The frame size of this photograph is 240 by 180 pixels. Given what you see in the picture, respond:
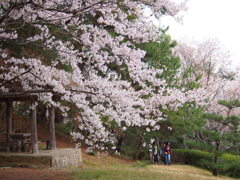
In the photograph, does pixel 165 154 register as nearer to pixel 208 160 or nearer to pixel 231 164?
pixel 208 160

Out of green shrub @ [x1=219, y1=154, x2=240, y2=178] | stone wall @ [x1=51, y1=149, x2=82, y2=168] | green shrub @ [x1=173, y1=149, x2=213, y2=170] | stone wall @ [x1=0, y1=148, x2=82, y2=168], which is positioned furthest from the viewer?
green shrub @ [x1=173, y1=149, x2=213, y2=170]

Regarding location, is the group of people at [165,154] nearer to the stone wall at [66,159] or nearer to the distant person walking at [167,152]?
the distant person walking at [167,152]

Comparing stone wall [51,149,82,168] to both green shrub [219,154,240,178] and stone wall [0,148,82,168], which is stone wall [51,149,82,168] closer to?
stone wall [0,148,82,168]

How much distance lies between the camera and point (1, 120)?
652 inches

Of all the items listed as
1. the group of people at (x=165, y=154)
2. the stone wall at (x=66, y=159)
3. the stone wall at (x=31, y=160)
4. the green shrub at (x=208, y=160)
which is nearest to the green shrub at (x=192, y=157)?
the green shrub at (x=208, y=160)

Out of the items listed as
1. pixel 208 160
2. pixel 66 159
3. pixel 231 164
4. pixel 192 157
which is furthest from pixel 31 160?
pixel 192 157

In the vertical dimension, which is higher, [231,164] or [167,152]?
→ [167,152]

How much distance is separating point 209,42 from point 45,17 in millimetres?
22737

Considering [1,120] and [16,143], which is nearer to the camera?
[16,143]

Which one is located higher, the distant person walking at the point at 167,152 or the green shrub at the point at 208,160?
the distant person walking at the point at 167,152

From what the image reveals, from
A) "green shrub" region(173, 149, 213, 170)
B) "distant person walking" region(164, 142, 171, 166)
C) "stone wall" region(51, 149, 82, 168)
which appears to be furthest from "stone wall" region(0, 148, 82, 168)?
"green shrub" region(173, 149, 213, 170)

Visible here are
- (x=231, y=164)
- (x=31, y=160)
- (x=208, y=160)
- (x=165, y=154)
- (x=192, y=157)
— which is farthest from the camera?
(x=192, y=157)

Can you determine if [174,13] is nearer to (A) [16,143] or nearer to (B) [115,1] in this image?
(B) [115,1]

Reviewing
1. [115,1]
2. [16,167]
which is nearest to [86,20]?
[16,167]
